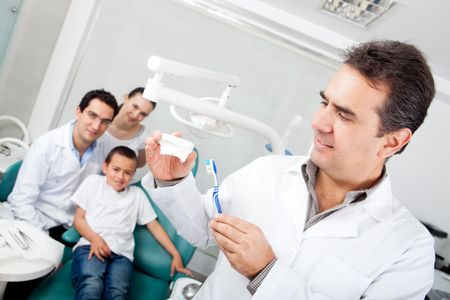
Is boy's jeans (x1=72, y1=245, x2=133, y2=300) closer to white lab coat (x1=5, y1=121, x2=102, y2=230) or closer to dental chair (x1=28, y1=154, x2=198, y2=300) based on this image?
dental chair (x1=28, y1=154, x2=198, y2=300)

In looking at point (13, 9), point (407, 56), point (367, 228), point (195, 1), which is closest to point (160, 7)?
point (195, 1)

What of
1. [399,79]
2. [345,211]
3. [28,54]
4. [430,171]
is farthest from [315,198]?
[28,54]

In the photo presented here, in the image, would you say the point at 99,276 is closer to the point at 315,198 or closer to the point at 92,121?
the point at 92,121

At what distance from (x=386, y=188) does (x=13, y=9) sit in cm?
240

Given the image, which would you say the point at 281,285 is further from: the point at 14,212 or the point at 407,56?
the point at 14,212

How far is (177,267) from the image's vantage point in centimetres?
212

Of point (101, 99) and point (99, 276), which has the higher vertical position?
point (101, 99)

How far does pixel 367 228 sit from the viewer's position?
1.07m

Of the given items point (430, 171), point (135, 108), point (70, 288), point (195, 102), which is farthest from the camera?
point (430, 171)

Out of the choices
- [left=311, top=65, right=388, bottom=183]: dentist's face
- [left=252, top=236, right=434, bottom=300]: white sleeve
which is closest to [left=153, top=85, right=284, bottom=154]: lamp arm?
[left=311, top=65, right=388, bottom=183]: dentist's face

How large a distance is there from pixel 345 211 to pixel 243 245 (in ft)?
1.32

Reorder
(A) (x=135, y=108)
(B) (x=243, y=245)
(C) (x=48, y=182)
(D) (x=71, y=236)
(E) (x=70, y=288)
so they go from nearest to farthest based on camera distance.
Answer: (B) (x=243, y=245) < (E) (x=70, y=288) < (D) (x=71, y=236) < (C) (x=48, y=182) < (A) (x=135, y=108)

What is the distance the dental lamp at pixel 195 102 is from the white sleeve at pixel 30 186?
111 cm

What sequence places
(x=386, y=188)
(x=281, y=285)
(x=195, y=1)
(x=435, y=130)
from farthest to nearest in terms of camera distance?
(x=435, y=130) → (x=195, y=1) → (x=386, y=188) → (x=281, y=285)
